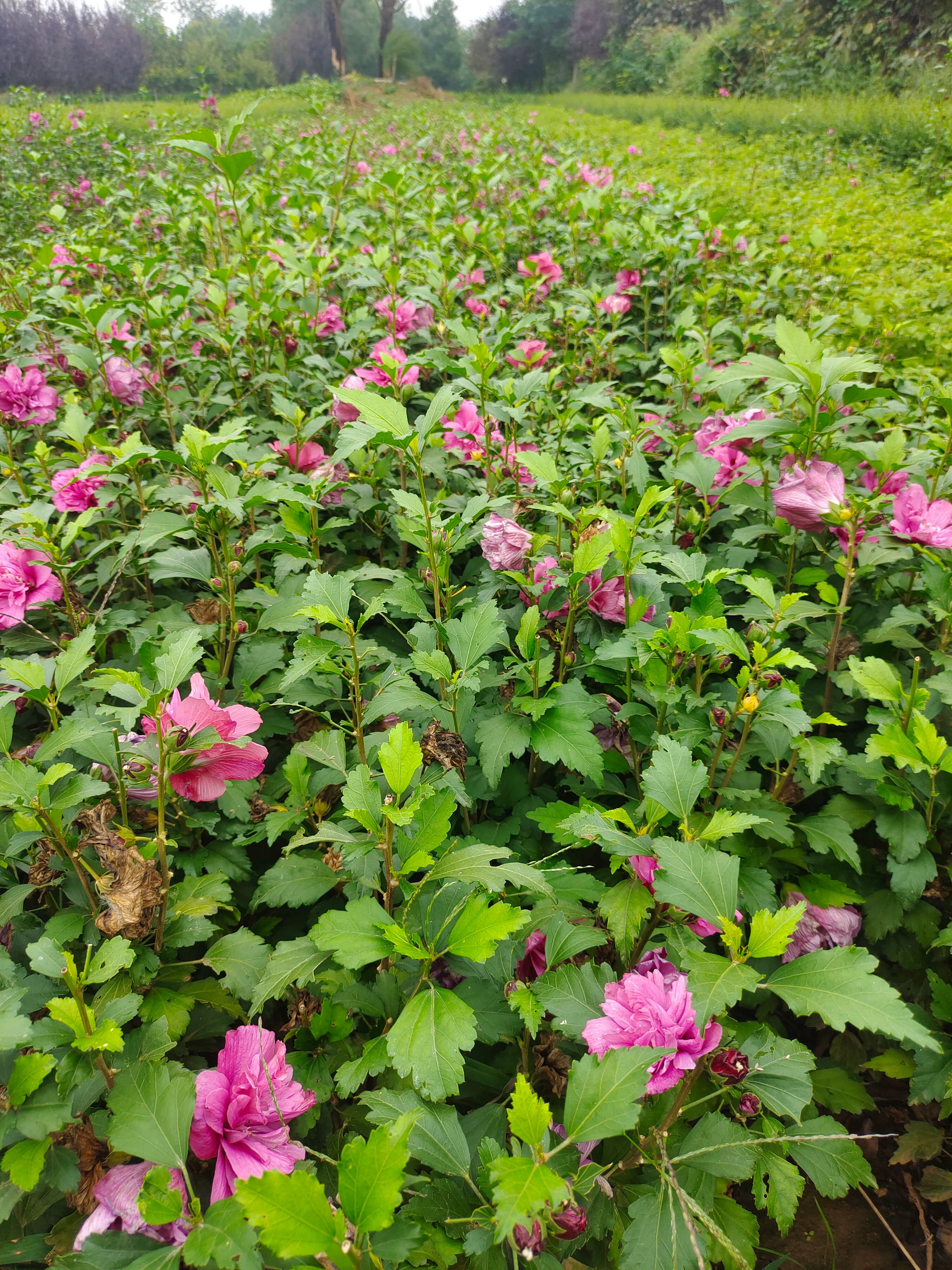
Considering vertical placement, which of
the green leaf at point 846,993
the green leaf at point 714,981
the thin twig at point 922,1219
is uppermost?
the green leaf at point 714,981

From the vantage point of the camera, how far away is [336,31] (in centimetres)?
2745

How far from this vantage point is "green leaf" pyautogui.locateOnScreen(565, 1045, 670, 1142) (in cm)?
77

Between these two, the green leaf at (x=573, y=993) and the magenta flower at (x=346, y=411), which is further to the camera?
the magenta flower at (x=346, y=411)

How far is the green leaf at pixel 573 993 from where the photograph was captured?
999 millimetres

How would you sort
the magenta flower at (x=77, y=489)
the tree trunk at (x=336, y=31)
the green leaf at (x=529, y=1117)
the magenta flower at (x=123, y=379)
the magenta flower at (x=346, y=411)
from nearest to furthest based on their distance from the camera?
the green leaf at (x=529, y=1117) < the magenta flower at (x=77, y=489) < the magenta flower at (x=346, y=411) < the magenta flower at (x=123, y=379) < the tree trunk at (x=336, y=31)

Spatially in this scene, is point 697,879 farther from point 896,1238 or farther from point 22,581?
point 22,581

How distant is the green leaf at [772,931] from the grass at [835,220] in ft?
6.22

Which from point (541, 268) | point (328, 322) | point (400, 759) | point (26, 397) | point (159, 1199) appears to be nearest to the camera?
point (159, 1199)

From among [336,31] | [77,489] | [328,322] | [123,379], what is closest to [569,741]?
[77,489]

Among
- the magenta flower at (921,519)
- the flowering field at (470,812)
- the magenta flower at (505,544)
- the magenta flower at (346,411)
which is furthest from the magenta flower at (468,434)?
the magenta flower at (921,519)

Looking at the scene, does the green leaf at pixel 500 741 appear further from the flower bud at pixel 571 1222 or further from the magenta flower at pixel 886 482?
the magenta flower at pixel 886 482

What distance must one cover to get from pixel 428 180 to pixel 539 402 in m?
3.66

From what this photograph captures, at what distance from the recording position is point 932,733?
3.60 feet

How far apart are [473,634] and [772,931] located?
0.65 metres
